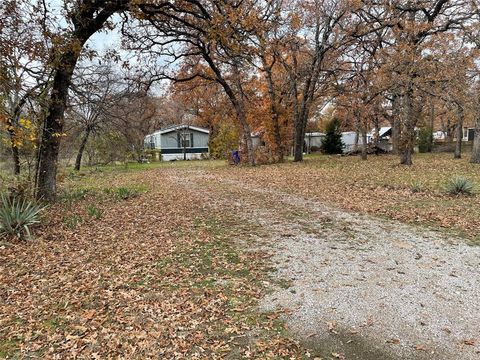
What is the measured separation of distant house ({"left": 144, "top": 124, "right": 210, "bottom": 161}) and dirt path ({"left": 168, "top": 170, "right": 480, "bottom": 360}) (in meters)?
28.2

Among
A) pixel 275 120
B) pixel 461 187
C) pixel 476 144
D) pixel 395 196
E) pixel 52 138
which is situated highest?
pixel 275 120

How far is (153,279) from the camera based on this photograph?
14.0 ft

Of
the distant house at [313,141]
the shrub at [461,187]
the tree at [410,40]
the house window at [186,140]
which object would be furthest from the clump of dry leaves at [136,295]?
the distant house at [313,141]

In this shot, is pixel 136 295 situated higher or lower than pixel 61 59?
lower

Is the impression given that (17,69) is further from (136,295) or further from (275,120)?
(275,120)

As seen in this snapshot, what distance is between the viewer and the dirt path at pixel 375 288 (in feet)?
9.33

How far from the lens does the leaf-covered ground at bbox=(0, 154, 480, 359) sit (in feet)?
9.77

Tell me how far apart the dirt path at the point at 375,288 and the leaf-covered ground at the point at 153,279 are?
1.03ft

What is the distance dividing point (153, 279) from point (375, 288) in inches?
106

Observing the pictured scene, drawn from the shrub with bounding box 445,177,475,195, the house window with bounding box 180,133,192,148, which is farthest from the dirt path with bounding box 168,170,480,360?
the house window with bounding box 180,133,192,148

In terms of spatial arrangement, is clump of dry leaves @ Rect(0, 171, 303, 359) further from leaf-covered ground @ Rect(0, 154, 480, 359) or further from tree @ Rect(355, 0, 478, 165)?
tree @ Rect(355, 0, 478, 165)

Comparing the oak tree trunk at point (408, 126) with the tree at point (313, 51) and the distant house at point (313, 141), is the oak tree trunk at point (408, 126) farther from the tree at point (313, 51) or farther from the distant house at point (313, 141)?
the distant house at point (313, 141)

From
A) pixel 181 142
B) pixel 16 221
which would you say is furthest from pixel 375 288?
pixel 181 142

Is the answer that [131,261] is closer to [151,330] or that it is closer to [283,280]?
[151,330]
